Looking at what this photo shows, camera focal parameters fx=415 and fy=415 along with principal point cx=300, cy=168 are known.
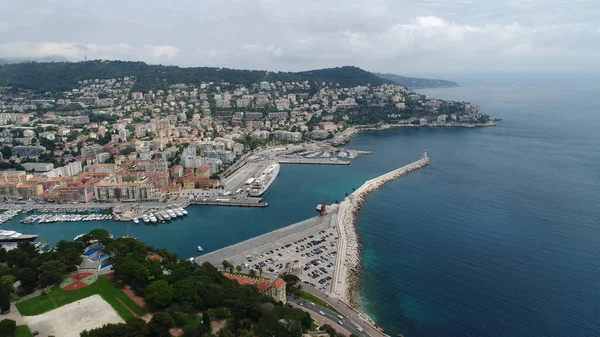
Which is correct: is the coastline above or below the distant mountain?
below

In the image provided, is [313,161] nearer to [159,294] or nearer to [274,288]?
[274,288]

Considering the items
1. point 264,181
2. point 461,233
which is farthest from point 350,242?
point 264,181

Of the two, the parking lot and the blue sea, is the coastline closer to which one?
the parking lot

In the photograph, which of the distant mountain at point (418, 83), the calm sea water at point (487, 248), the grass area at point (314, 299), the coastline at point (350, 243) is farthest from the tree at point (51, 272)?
the distant mountain at point (418, 83)

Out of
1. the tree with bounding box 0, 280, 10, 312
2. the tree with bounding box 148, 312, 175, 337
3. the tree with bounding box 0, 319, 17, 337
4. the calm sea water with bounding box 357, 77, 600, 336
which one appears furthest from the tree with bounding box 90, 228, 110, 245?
the calm sea water with bounding box 357, 77, 600, 336

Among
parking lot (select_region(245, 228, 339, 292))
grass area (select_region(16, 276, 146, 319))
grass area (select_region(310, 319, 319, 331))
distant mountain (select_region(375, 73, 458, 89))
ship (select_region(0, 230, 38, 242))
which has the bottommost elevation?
ship (select_region(0, 230, 38, 242))
